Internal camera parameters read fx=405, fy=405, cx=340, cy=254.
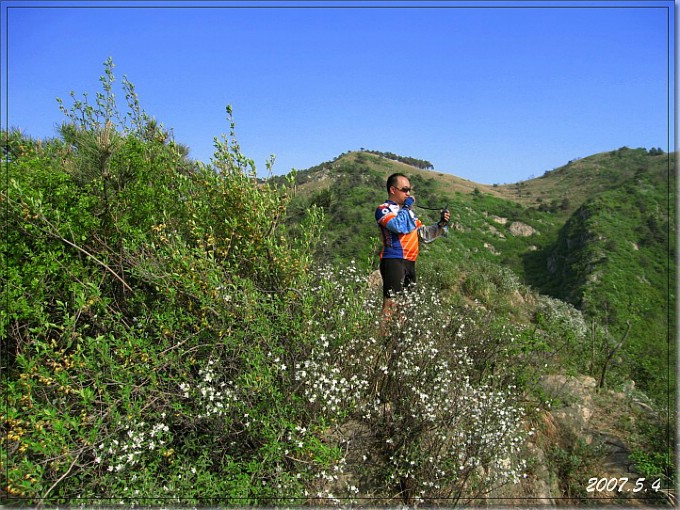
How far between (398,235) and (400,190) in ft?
1.94

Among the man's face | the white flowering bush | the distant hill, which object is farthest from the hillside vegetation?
the distant hill

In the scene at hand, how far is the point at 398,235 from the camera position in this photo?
519 cm

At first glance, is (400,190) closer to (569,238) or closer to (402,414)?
(402,414)

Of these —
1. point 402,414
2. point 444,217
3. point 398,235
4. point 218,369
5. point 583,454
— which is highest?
point 444,217

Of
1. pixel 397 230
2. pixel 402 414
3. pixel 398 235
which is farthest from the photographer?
pixel 398 235

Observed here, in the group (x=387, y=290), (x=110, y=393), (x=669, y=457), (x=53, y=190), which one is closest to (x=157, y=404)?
(x=110, y=393)

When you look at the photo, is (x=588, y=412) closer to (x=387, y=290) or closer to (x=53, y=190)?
(x=387, y=290)

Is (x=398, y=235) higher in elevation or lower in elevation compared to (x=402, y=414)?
higher

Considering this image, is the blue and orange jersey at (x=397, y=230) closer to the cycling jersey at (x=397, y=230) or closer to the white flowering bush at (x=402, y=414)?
the cycling jersey at (x=397, y=230)

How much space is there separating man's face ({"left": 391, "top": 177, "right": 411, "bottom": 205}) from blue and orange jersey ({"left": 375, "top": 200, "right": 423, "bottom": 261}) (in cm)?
7

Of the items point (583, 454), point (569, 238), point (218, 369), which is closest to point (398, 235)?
point (218, 369)

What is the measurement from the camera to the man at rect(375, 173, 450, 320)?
201 inches

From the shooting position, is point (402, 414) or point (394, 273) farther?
point (394, 273)

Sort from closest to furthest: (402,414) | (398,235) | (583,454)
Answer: (402,414) < (583,454) < (398,235)
